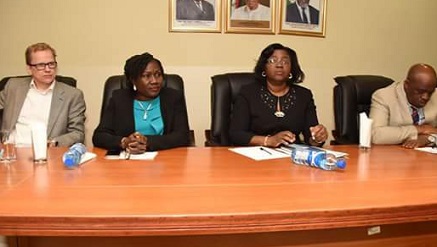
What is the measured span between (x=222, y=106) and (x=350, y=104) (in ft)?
2.62

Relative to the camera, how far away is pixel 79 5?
278 centimetres

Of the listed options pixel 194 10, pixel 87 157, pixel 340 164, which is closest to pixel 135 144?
pixel 87 157

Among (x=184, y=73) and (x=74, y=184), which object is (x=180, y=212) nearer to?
(x=74, y=184)

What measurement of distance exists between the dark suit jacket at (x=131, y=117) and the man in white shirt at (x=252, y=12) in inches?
39.8

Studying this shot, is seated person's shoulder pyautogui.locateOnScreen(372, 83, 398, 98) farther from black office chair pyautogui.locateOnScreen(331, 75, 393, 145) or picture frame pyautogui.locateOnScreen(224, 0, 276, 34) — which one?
picture frame pyautogui.locateOnScreen(224, 0, 276, 34)

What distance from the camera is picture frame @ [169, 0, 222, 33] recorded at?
2838mm

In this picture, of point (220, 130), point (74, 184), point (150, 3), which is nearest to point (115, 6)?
point (150, 3)

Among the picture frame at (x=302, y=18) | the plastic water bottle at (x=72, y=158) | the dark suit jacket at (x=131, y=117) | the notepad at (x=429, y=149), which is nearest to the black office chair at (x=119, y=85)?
the dark suit jacket at (x=131, y=117)

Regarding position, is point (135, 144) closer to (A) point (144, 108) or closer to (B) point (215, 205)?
(A) point (144, 108)

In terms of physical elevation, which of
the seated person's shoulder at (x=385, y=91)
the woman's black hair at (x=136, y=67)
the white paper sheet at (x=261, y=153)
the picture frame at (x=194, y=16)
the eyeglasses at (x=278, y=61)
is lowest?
the white paper sheet at (x=261, y=153)

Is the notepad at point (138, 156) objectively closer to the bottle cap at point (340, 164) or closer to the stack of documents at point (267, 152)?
the stack of documents at point (267, 152)

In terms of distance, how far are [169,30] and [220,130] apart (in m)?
0.99

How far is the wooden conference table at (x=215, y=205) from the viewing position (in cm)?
97

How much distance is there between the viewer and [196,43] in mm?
2916
